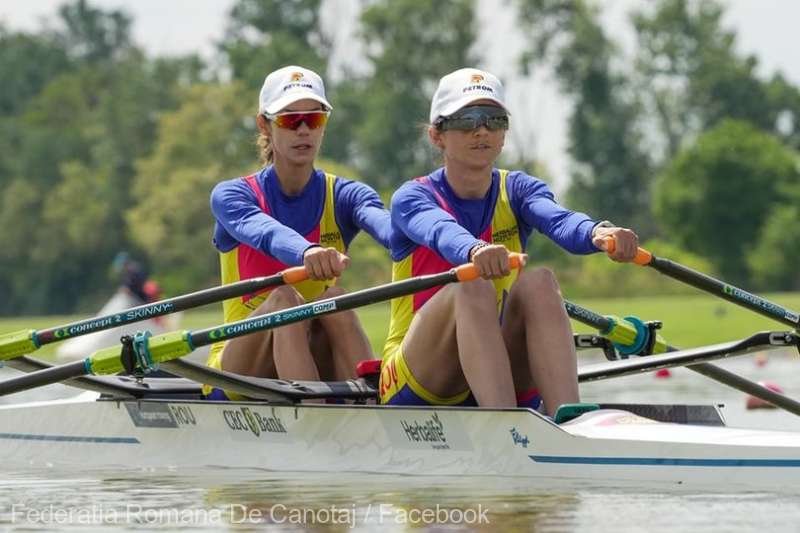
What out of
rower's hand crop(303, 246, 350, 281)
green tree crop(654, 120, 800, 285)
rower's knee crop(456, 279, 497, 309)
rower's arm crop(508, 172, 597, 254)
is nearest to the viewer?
rower's knee crop(456, 279, 497, 309)

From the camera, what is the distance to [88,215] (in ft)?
277

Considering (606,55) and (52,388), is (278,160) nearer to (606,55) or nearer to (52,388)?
(52,388)

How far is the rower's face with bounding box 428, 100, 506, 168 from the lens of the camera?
909cm

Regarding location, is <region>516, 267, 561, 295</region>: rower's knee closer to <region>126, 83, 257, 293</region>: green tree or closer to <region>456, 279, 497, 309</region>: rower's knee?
<region>456, 279, 497, 309</region>: rower's knee

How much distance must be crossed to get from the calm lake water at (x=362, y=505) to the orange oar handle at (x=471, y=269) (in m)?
0.94

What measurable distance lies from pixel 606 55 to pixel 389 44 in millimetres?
9366

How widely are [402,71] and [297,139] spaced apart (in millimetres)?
72589

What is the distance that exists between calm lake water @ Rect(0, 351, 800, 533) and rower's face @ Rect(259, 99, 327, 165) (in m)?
1.71

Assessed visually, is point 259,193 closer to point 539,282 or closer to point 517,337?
point 517,337

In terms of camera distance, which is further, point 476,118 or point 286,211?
point 286,211

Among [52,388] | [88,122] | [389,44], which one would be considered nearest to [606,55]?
[389,44]

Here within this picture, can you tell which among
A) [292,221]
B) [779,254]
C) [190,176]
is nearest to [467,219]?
[292,221]

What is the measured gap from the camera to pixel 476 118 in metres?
9.10

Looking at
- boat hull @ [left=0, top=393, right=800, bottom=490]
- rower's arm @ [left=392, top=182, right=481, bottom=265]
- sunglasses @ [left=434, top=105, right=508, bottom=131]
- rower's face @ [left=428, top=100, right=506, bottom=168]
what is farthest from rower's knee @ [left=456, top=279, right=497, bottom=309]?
sunglasses @ [left=434, top=105, right=508, bottom=131]
